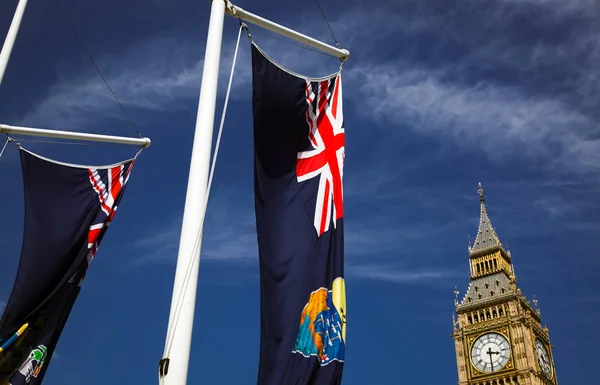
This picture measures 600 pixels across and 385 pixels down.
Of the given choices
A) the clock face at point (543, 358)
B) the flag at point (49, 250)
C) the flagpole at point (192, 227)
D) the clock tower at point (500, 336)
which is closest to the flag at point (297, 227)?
the flagpole at point (192, 227)

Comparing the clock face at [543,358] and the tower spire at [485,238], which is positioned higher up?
the tower spire at [485,238]

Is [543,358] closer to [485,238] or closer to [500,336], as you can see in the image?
[500,336]

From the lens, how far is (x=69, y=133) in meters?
19.9

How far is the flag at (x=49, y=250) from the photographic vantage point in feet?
50.9

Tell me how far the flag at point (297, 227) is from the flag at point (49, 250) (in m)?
7.28

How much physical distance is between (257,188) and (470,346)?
259ft

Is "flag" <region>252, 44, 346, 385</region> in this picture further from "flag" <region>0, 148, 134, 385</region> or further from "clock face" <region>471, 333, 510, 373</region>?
"clock face" <region>471, 333, 510, 373</region>

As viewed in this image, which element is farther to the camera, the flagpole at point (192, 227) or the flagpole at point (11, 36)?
the flagpole at point (11, 36)

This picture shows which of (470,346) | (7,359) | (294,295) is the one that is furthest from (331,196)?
(470,346)

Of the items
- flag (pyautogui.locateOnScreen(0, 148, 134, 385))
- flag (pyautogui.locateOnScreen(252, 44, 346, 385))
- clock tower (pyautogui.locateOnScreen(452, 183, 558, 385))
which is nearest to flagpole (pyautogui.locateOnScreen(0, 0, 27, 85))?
flag (pyautogui.locateOnScreen(0, 148, 134, 385))

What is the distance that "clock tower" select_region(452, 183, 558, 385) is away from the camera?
79.4 metres

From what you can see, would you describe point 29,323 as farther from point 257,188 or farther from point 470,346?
point 470,346

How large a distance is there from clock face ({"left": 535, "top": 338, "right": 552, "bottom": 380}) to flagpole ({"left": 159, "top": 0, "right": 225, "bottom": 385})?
265 feet

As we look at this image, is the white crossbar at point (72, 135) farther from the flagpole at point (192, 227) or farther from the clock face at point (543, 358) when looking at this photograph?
the clock face at point (543, 358)
